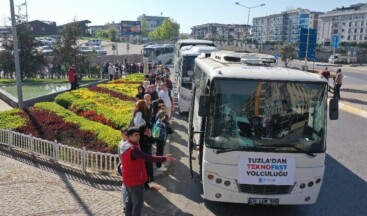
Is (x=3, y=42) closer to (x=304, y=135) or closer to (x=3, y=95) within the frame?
(x=3, y=95)

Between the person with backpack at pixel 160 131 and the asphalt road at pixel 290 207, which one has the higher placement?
the person with backpack at pixel 160 131

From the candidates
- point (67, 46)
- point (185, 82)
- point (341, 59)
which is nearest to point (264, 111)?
point (185, 82)

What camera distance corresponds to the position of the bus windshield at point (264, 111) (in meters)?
6.59

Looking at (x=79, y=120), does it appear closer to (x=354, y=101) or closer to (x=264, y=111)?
(x=264, y=111)

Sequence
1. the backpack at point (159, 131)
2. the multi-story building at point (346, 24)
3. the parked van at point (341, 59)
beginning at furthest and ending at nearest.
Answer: the multi-story building at point (346, 24), the parked van at point (341, 59), the backpack at point (159, 131)

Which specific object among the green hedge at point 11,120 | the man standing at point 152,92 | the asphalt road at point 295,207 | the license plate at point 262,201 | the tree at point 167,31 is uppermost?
the tree at point 167,31

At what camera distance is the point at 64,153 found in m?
9.19

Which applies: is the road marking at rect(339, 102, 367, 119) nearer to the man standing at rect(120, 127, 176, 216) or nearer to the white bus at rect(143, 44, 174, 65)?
the man standing at rect(120, 127, 176, 216)

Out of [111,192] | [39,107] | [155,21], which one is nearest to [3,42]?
[39,107]

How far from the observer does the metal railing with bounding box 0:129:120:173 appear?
866cm

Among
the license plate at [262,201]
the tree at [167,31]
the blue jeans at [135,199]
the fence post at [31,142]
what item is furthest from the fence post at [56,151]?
the tree at [167,31]

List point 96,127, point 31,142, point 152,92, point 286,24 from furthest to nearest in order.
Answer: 1. point 286,24
2. point 152,92
3. point 96,127
4. point 31,142

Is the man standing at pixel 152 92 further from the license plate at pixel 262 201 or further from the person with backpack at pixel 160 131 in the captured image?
the license plate at pixel 262 201

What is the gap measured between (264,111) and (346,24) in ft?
403
